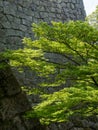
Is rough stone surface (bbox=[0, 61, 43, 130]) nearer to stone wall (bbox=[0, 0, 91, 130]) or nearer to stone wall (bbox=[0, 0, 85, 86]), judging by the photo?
stone wall (bbox=[0, 0, 91, 130])

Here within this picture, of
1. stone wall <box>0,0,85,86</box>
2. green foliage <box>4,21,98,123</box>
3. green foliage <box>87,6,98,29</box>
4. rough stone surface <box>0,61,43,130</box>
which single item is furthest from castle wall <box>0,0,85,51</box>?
green foliage <box>87,6,98,29</box>

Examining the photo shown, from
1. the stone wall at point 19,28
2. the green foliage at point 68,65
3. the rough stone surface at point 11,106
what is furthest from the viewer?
the stone wall at point 19,28

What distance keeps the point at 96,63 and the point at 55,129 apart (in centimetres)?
290

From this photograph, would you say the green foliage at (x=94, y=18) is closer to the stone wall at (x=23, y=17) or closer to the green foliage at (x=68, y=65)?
the green foliage at (x=68, y=65)

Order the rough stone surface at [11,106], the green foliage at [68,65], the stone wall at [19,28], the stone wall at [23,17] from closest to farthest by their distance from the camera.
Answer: the green foliage at [68,65] < the rough stone surface at [11,106] < the stone wall at [19,28] < the stone wall at [23,17]

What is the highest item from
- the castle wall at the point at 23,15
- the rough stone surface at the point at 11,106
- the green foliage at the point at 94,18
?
the castle wall at the point at 23,15

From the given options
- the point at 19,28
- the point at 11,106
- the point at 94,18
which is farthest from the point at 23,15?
the point at 11,106

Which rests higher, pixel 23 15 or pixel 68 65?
pixel 23 15

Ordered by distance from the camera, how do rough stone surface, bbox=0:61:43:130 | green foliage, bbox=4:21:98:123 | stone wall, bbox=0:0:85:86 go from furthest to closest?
stone wall, bbox=0:0:85:86 < rough stone surface, bbox=0:61:43:130 < green foliage, bbox=4:21:98:123

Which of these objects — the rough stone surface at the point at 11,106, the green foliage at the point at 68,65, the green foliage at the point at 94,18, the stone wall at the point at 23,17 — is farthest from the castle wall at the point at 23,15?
the green foliage at the point at 94,18

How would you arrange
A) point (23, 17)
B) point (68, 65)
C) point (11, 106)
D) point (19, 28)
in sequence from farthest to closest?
point (23, 17)
point (19, 28)
point (11, 106)
point (68, 65)

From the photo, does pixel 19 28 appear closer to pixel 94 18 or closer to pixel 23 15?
pixel 23 15

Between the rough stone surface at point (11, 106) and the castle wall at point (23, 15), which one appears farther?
the castle wall at point (23, 15)

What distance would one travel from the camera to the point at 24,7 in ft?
25.8
